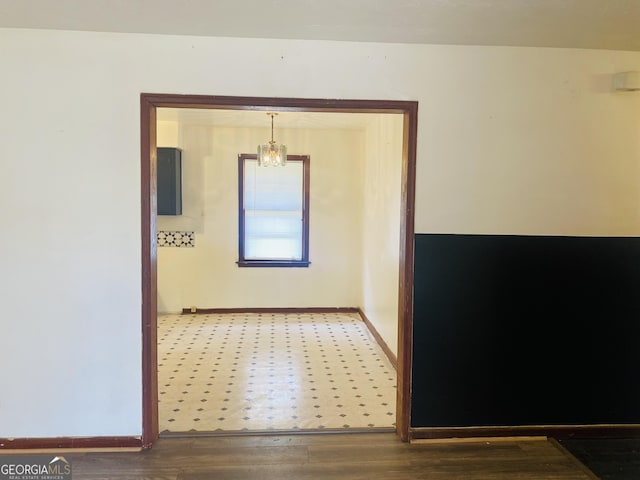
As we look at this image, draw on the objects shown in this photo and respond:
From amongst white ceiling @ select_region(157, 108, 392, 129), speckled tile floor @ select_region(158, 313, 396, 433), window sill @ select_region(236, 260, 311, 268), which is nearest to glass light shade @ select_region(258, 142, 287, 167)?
white ceiling @ select_region(157, 108, 392, 129)

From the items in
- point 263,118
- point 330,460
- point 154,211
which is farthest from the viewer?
point 263,118

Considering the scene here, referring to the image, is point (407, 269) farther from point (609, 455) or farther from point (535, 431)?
point (609, 455)

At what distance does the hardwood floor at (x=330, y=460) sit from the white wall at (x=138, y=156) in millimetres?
262

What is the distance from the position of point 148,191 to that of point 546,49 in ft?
8.09

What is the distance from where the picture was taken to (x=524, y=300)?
2807 mm

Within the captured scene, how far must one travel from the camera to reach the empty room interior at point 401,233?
259 cm

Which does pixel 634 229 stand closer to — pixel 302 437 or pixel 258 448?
pixel 302 437

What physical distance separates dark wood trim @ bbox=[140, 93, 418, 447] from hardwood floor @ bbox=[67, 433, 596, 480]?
0.18 meters

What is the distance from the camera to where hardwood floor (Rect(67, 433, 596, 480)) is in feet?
8.21

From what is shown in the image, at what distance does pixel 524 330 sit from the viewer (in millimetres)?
2820

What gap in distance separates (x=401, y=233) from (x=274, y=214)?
368 cm

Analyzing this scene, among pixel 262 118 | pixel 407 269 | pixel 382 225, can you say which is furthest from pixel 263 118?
pixel 407 269

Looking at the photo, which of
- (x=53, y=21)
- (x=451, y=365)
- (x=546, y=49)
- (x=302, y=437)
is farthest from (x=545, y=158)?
(x=53, y=21)

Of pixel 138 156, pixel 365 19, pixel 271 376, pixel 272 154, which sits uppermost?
pixel 365 19
